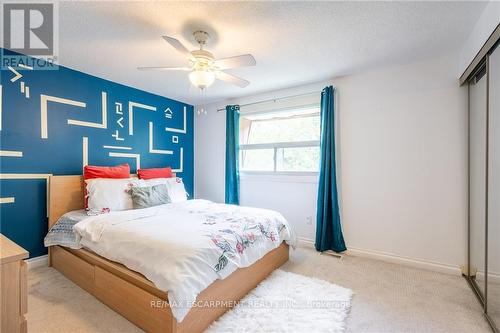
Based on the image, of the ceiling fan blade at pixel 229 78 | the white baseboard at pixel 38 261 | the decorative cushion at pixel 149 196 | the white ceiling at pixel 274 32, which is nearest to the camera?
the white ceiling at pixel 274 32

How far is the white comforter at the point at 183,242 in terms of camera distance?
1448 mm

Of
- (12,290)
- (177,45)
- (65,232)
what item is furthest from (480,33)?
(65,232)

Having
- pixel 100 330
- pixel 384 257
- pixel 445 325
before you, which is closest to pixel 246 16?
pixel 100 330

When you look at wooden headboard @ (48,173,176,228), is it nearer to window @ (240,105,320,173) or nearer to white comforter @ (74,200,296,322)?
white comforter @ (74,200,296,322)

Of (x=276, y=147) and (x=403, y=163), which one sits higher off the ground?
(x=276, y=147)

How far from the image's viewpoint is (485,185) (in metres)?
1.88

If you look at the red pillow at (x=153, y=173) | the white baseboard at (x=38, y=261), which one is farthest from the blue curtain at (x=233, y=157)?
the white baseboard at (x=38, y=261)

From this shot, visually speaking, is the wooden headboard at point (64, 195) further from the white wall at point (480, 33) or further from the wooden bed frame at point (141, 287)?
the white wall at point (480, 33)

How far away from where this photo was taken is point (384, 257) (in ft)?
9.05

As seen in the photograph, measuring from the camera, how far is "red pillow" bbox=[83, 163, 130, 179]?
2790 millimetres

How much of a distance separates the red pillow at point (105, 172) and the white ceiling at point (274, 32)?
1.20 m

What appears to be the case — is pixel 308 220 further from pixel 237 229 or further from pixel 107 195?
pixel 107 195

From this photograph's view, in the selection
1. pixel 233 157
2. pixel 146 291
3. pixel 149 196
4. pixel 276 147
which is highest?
pixel 276 147

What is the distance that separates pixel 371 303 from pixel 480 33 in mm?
2334
